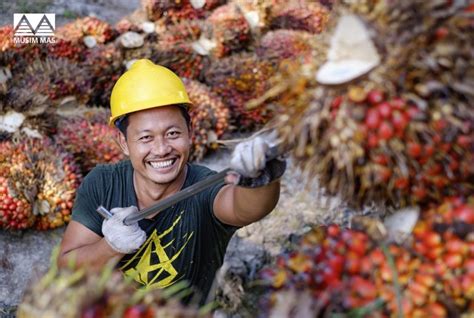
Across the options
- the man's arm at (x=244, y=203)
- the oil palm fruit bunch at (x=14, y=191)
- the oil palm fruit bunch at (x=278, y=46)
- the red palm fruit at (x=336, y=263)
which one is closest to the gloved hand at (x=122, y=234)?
the man's arm at (x=244, y=203)

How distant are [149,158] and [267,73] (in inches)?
113

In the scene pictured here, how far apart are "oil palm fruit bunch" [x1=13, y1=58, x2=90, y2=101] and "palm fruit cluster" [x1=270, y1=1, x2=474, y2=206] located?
3.40m

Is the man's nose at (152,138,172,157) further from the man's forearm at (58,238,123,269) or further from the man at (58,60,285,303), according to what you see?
the man's forearm at (58,238,123,269)

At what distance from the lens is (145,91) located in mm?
2260

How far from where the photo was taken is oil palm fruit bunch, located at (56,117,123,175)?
13.4ft

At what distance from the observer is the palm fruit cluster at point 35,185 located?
3559mm

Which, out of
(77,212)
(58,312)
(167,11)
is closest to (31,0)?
(167,11)

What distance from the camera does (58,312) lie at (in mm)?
1164

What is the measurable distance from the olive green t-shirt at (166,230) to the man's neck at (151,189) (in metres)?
0.03

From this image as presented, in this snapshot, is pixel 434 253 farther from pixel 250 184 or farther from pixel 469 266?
pixel 250 184

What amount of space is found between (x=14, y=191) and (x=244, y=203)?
80.2 inches

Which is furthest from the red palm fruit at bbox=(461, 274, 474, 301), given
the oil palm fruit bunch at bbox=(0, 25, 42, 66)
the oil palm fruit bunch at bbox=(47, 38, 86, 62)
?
the oil palm fruit bunch at bbox=(47, 38, 86, 62)

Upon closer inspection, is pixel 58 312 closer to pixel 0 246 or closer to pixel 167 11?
pixel 0 246

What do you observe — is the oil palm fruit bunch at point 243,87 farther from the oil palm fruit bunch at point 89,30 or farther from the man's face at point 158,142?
the man's face at point 158,142
